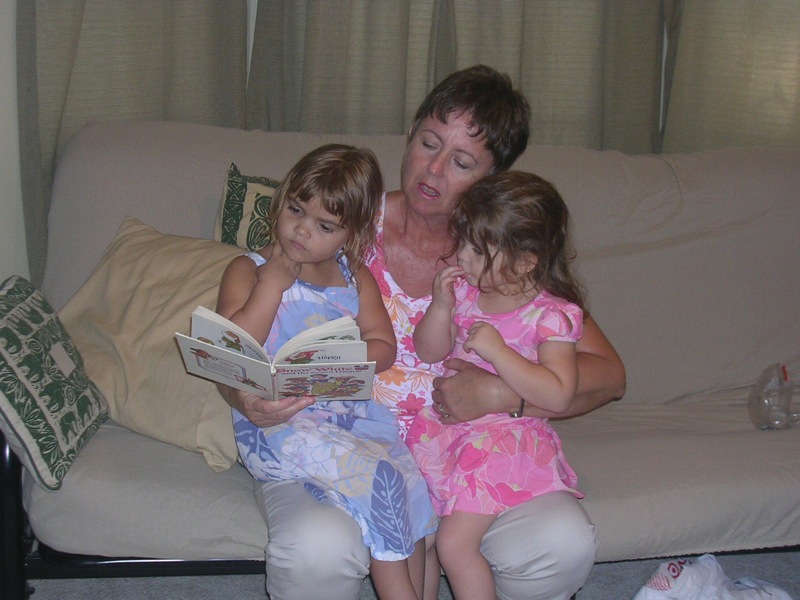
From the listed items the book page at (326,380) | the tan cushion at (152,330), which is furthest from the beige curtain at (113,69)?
the book page at (326,380)

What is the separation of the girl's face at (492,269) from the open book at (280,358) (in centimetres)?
29

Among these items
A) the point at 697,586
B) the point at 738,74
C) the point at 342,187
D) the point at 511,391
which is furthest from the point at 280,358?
the point at 738,74

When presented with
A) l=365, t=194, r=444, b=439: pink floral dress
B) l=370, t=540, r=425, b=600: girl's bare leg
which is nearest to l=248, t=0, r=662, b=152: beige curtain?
l=365, t=194, r=444, b=439: pink floral dress

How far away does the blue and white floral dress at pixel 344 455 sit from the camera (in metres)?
1.51

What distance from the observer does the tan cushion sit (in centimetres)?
173

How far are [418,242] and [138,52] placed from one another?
1.01 metres

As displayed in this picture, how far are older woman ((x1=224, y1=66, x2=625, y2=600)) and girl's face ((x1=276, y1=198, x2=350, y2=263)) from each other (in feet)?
0.78

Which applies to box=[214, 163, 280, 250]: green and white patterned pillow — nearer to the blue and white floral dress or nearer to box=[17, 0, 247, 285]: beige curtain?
the blue and white floral dress

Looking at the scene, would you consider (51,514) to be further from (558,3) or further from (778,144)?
(778,144)

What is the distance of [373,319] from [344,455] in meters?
0.29

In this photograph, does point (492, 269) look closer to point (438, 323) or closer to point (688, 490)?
point (438, 323)

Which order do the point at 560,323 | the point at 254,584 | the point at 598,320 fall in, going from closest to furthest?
1. the point at 560,323
2. the point at 254,584
3. the point at 598,320

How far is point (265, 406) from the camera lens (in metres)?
1.50

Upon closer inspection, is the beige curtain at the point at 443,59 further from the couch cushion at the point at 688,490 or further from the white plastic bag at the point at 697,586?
the white plastic bag at the point at 697,586
